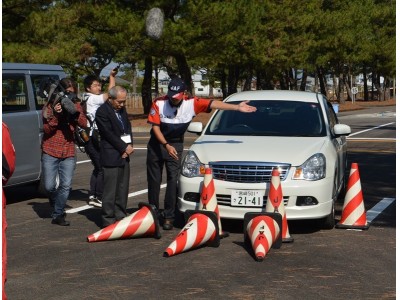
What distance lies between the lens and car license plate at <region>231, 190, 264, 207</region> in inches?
360

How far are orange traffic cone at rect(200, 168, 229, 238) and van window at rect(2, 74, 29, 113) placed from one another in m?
3.65

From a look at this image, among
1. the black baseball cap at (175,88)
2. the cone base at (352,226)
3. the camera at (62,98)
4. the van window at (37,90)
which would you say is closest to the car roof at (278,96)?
the black baseball cap at (175,88)

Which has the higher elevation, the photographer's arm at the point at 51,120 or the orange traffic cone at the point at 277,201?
the photographer's arm at the point at 51,120

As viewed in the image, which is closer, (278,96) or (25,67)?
(278,96)

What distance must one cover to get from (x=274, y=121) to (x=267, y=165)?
1.47 m

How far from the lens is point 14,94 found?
38.4 ft

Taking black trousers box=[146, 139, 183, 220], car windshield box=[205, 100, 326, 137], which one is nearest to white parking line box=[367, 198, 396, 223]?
car windshield box=[205, 100, 326, 137]

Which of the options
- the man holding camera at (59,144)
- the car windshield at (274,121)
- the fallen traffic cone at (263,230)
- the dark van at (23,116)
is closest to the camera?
the fallen traffic cone at (263,230)

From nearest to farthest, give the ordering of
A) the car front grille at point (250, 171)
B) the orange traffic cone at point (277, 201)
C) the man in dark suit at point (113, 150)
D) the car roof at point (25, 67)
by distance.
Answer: the orange traffic cone at point (277, 201), the car front grille at point (250, 171), the man in dark suit at point (113, 150), the car roof at point (25, 67)

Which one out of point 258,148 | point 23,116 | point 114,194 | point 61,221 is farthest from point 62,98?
point 258,148

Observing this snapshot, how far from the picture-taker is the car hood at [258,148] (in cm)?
928

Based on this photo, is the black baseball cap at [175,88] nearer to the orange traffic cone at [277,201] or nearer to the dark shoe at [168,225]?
the dark shoe at [168,225]

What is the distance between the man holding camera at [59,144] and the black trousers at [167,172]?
3.16ft

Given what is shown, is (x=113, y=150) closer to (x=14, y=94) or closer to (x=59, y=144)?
(x=59, y=144)
